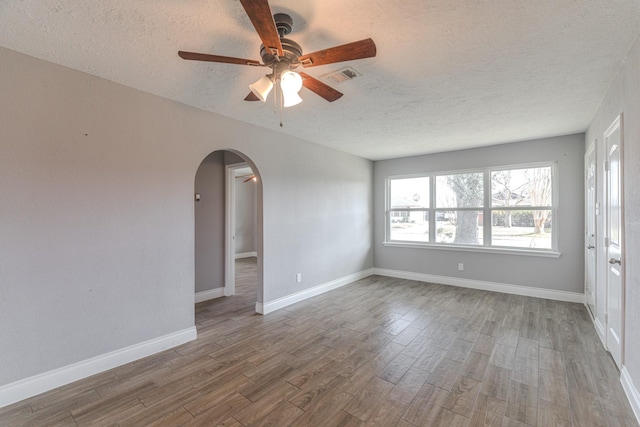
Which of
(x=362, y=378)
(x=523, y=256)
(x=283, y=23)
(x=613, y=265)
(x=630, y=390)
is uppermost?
(x=283, y=23)

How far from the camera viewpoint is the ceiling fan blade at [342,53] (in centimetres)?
148

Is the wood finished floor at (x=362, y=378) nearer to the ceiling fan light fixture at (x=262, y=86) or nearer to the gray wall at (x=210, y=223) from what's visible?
the gray wall at (x=210, y=223)

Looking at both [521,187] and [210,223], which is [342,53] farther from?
[521,187]

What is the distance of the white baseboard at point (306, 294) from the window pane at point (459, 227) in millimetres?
1719

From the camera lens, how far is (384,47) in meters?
1.96

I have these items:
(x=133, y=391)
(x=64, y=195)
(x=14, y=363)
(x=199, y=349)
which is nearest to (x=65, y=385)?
(x=14, y=363)

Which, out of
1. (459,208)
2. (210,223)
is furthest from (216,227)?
(459,208)

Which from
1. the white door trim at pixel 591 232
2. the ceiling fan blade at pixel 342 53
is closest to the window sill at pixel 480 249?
the white door trim at pixel 591 232

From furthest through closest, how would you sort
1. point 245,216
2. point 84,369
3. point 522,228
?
1. point 245,216
2. point 522,228
3. point 84,369

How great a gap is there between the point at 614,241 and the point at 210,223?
4.72 meters

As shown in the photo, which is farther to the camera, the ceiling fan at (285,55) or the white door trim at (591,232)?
the white door trim at (591,232)

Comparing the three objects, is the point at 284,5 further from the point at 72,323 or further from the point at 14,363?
the point at 14,363

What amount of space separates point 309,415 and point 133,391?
1357 mm

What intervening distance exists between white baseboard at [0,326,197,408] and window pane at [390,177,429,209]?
177 inches
